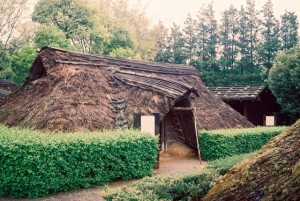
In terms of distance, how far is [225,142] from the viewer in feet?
47.9

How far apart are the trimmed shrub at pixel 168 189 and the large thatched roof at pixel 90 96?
626 centimetres

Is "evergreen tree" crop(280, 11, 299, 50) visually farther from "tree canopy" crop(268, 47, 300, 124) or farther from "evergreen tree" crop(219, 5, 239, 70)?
"tree canopy" crop(268, 47, 300, 124)

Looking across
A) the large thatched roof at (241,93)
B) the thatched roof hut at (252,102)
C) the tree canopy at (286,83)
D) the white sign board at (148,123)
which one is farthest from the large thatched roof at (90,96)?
the tree canopy at (286,83)

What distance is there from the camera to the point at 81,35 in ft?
99.9

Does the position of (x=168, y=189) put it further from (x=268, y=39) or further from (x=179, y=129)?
(x=268, y=39)

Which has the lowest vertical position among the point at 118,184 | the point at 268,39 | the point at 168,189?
the point at 118,184

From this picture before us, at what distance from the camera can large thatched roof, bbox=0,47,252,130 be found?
1236 cm

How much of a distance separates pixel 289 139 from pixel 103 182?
8.75m

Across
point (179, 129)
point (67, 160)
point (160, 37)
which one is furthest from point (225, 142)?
point (160, 37)

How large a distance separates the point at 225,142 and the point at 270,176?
1314 centimetres

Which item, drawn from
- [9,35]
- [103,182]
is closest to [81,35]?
[9,35]

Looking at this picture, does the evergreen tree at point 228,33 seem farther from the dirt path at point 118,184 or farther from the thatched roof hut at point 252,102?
the dirt path at point 118,184

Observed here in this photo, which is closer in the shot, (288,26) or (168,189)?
(168,189)

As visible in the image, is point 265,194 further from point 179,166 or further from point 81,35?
point 81,35
